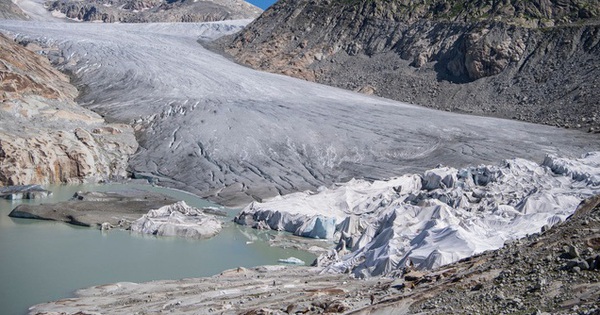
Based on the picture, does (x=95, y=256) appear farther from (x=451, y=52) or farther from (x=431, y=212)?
(x=451, y=52)

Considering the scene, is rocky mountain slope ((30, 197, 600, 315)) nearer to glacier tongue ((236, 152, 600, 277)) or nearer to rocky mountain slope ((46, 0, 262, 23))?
glacier tongue ((236, 152, 600, 277))

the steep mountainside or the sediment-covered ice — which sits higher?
the steep mountainside

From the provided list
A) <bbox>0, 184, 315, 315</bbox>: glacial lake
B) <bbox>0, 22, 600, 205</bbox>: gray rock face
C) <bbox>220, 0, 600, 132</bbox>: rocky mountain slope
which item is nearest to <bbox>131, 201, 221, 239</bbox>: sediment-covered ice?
<bbox>0, 184, 315, 315</bbox>: glacial lake

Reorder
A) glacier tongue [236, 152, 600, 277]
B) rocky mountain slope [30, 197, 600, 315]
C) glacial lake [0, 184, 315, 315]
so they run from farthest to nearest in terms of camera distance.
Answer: glacial lake [0, 184, 315, 315] → glacier tongue [236, 152, 600, 277] → rocky mountain slope [30, 197, 600, 315]

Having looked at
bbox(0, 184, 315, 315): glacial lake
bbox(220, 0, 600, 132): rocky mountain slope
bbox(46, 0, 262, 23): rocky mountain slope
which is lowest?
bbox(0, 184, 315, 315): glacial lake

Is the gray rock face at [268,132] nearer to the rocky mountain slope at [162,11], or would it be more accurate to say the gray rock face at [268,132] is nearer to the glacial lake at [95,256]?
the glacial lake at [95,256]

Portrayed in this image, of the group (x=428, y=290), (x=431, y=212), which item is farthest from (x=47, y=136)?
(x=428, y=290)
